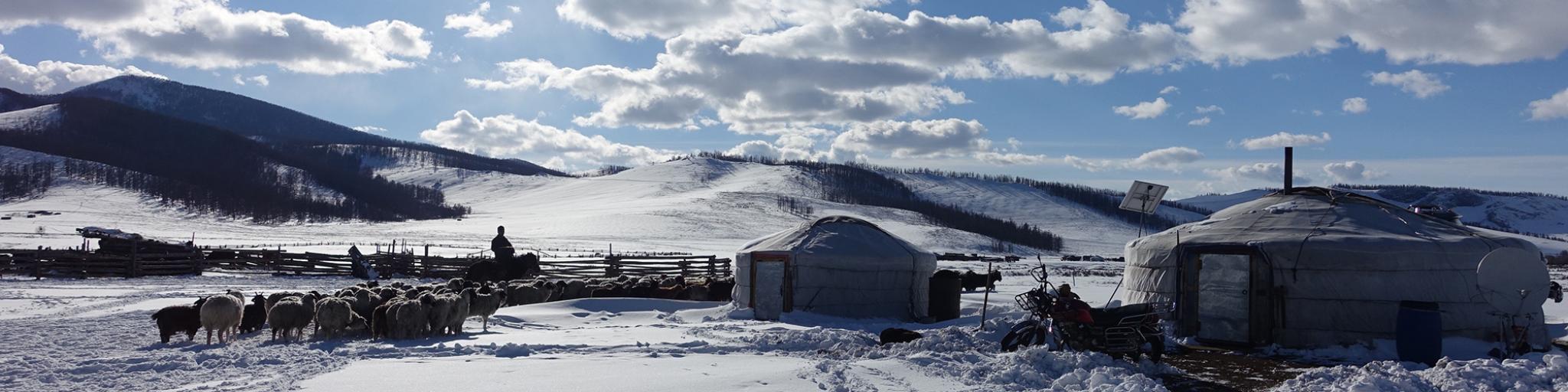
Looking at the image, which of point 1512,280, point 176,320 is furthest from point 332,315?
point 1512,280

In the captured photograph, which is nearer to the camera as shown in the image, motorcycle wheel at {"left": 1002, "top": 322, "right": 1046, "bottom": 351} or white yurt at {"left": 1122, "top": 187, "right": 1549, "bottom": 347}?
motorcycle wheel at {"left": 1002, "top": 322, "right": 1046, "bottom": 351}

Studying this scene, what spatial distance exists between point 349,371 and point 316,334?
13.5 ft

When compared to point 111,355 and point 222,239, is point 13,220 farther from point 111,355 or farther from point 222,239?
point 111,355

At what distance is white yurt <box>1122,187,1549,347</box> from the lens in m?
12.3

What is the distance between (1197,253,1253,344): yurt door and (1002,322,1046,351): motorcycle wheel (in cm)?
340

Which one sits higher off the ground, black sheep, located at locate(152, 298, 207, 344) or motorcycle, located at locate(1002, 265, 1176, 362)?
motorcycle, located at locate(1002, 265, 1176, 362)

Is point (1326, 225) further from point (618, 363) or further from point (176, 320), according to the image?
point (176, 320)

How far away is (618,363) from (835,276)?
7351 mm

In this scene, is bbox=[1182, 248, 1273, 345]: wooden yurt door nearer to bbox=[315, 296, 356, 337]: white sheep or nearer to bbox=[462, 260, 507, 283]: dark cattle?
bbox=[315, 296, 356, 337]: white sheep

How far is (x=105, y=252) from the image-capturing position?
27750mm

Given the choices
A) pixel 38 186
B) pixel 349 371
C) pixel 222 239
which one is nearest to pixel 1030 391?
pixel 349 371

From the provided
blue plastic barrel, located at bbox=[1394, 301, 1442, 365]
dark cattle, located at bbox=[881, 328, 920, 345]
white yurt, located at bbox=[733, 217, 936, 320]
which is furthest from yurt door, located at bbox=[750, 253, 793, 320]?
blue plastic barrel, located at bbox=[1394, 301, 1442, 365]

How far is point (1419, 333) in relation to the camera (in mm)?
11062

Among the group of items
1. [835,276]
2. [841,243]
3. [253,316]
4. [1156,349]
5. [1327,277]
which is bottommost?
[253,316]
